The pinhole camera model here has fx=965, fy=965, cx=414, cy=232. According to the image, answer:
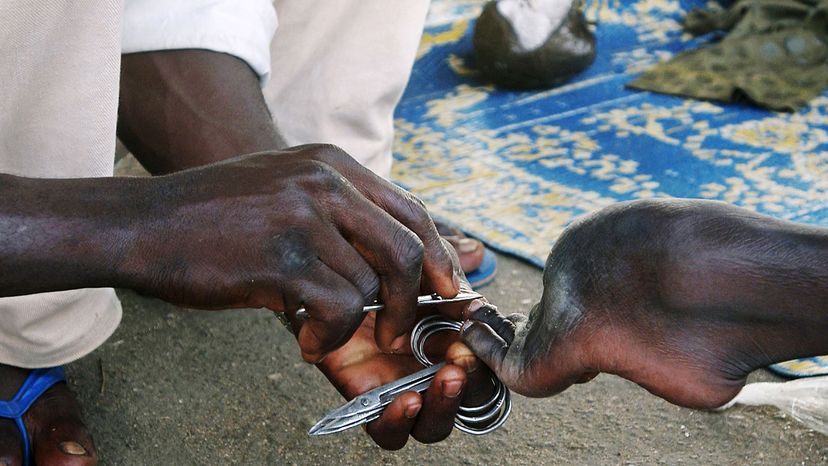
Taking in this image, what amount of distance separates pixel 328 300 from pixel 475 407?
36cm

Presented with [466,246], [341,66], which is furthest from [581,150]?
[341,66]

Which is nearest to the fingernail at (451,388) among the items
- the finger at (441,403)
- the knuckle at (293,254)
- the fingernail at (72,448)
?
the finger at (441,403)

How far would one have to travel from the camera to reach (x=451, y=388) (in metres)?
1.23

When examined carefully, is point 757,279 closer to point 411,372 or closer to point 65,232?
point 411,372

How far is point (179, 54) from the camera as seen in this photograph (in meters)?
1.68

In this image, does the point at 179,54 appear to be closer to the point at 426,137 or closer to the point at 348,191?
the point at 348,191

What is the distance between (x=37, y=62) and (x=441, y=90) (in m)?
2.10

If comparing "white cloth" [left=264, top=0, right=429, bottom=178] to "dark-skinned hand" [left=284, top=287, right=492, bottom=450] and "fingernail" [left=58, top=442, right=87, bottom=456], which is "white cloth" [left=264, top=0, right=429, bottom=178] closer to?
"dark-skinned hand" [left=284, top=287, right=492, bottom=450]

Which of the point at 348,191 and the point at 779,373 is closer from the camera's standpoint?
the point at 348,191

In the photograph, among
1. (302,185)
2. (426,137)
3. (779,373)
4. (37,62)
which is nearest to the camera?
(302,185)

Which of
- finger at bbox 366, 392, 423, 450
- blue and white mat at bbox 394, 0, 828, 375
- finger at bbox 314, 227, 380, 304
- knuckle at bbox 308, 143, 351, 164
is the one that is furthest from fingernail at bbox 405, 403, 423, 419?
blue and white mat at bbox 394, 0, 828, 375

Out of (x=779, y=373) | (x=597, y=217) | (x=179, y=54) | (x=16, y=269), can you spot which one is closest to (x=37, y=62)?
(x=179, y=54)

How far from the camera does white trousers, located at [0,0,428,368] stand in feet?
4.73

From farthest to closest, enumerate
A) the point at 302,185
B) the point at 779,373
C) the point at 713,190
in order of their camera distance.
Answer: the point at 713,190 < the point at 779,373 < the point at 302,185
